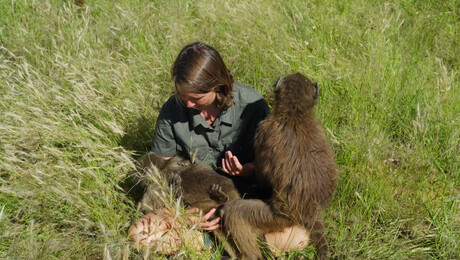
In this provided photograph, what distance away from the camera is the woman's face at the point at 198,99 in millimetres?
3488

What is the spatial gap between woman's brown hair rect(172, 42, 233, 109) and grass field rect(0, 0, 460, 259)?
0.82m

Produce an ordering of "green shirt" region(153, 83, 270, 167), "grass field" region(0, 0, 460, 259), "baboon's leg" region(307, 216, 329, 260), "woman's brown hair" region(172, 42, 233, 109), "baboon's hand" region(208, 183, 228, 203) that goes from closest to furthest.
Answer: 1. "baboon's leg" region(307, 216, 329, 260)
2. "grass field" region(0, 0, 460, 259)
3. "woman's brown hair" region(172, 42, 233, 109)
4. "baboon's hand" region(208, 183, 228, 203)
5. "green shirt" region(153, 83, 270, 167)

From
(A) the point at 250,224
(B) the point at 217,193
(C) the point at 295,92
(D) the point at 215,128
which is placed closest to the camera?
Result: (A) the point at 250,224

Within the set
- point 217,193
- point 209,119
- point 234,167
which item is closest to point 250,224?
point 217,193

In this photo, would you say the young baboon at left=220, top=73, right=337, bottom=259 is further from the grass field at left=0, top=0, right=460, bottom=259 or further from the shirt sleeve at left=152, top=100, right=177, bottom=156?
the shirt sleeve at left=152, top=100, right=177, bottom=156

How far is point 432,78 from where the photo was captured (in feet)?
15.1

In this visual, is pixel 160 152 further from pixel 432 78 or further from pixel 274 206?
pixel 432 78

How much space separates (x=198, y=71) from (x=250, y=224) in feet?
4.50

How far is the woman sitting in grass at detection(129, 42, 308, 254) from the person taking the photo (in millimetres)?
3395

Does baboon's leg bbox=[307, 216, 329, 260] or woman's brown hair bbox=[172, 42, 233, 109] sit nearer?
baboon's leg bbox=[307, 216, 329, 260]

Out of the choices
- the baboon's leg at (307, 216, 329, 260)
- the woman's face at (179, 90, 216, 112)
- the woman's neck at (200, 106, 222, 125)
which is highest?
the woman's face at (179, 90, 216, 112)

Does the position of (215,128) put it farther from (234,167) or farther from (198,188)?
(198,188)

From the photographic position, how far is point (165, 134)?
3996 millimetres

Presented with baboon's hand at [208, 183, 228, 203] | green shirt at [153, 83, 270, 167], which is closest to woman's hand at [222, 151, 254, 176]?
baboon's hand at [208, 183, 228, 203]
